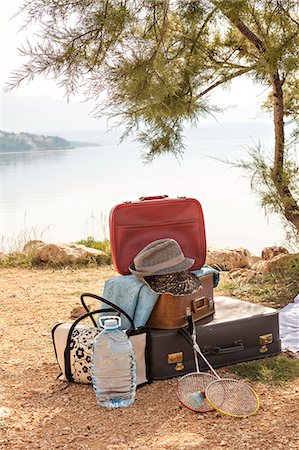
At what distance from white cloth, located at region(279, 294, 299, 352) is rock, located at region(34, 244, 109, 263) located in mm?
2355

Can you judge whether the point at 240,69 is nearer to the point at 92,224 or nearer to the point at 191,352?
the point at 191,352

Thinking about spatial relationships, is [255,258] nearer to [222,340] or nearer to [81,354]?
[222,340]

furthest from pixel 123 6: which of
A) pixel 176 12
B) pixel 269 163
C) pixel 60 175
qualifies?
pixel 60 175

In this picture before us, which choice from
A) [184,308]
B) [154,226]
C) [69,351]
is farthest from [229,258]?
[69,351]

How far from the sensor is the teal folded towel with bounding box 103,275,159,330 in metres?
3.09

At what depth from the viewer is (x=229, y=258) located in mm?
6141

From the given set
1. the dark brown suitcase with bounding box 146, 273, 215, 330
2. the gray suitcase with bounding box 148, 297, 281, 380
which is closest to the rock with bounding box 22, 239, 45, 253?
the gray suitcase with bounding box 148, 297, 281, 380

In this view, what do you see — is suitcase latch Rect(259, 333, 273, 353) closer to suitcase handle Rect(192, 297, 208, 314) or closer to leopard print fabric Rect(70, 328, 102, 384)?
suitcase handle Rect(192, 297, 208, 314)

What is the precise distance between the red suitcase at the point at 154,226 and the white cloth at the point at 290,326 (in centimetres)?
55

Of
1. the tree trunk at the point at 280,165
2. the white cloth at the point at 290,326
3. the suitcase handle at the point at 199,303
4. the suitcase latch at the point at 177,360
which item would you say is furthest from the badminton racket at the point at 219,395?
the tree trunk at the point at 280,165

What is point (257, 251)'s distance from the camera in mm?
6992

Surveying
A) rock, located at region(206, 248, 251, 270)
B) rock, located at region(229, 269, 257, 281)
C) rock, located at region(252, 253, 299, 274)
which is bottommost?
rock, located at region(206, 248, 251, 270)

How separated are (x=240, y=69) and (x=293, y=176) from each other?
0.81 metres

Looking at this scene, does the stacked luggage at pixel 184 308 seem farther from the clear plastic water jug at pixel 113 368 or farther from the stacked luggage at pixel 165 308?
the clear plastic water jug at pixel 113 368
